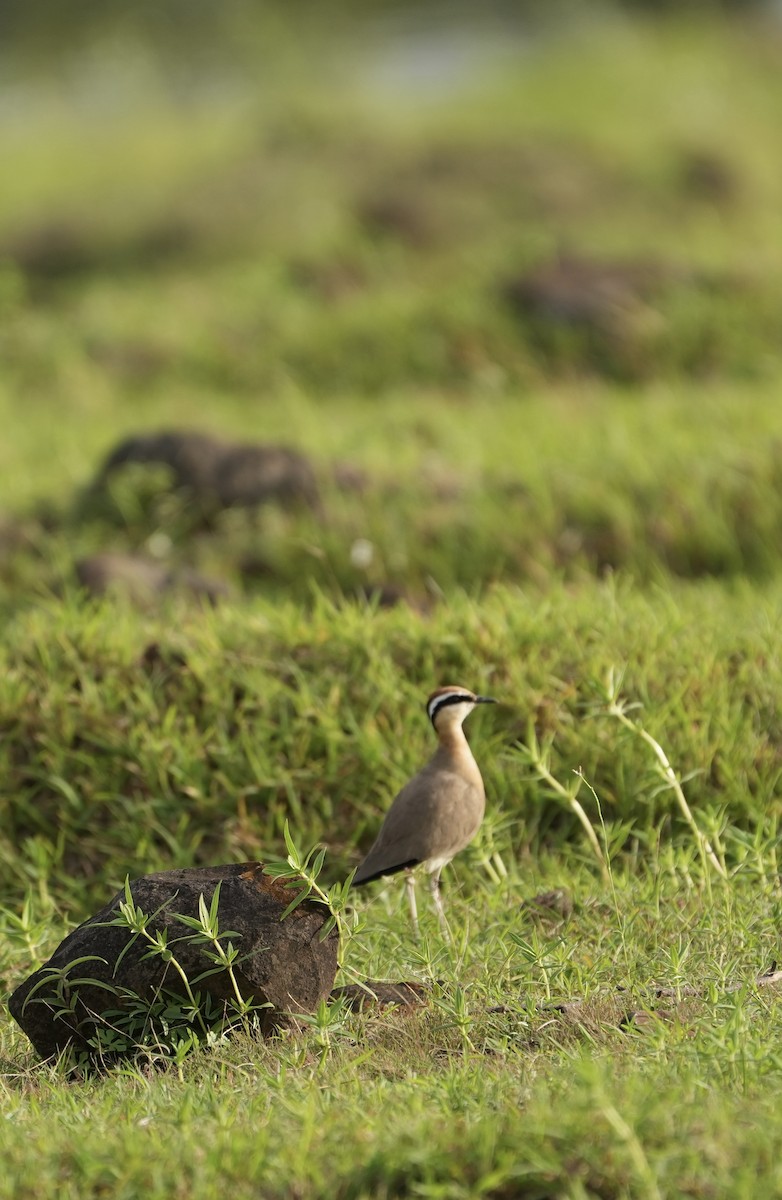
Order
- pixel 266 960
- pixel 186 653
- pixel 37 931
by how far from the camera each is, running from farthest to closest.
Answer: pixel 186 653 < pixel 37 931 < pixel 266 960

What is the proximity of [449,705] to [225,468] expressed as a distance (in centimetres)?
367

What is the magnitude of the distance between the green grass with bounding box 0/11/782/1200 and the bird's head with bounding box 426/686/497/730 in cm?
26

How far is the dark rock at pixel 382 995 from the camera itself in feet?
11.9

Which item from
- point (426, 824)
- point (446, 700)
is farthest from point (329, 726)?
point (426, 824)

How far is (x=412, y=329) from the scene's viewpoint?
36.8ft

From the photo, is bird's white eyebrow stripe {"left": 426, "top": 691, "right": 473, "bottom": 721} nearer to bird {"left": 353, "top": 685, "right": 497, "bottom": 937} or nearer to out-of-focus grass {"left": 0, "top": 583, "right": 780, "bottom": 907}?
bird {"left": 353, "top": 685, "right": 497, "bottom": 937}

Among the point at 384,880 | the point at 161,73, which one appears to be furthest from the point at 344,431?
the point at 161,73

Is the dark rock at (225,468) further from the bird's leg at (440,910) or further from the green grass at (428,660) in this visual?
the bird's leg at (440,910)

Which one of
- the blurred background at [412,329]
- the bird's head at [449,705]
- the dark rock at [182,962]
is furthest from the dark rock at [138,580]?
the dark rock at [182,962]

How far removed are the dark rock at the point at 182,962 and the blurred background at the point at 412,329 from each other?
3012 millimetres

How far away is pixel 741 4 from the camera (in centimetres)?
2784

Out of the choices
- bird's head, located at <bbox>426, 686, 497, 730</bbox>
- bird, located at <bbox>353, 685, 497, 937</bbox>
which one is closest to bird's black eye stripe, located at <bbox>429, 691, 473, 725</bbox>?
bird's head, located at <bbox>426, 686, 497, 730</bbox>

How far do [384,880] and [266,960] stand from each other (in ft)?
4.05

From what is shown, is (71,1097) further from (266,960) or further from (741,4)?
(741,4)
